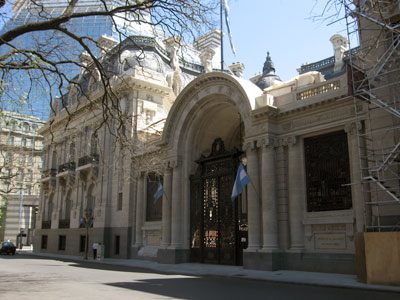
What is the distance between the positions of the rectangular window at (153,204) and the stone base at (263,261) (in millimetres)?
10142

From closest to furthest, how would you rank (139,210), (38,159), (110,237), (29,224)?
(139,210), (110,237), (38,159), (29,224)

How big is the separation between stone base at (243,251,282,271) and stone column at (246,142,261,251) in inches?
15.8

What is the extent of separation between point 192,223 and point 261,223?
6199mm

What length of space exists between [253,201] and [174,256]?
6.87 metres

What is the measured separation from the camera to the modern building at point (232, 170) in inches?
678

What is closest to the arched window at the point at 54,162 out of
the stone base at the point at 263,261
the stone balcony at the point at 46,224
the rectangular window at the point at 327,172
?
the stone balcony at the point at 46,224

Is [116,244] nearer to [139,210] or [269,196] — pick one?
[139,210]

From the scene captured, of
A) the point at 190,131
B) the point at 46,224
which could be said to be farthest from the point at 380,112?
the point at 46,224

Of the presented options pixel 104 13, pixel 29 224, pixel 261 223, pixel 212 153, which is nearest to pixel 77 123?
pixel 212 153

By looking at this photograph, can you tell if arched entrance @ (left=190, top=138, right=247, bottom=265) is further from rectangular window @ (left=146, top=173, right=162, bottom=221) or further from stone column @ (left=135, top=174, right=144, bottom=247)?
stone column @ (left=135, top=174, right=144, bottom=247)

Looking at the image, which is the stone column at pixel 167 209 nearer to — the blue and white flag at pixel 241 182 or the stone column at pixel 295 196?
the blue and white flag at pixel 241 182

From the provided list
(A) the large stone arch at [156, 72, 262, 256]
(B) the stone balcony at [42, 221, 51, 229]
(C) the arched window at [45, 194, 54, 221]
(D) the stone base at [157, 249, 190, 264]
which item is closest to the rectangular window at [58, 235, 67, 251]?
(B) the stone balcony at [42, 221, 51, 229]

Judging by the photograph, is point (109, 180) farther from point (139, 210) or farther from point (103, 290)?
point (103, 290)

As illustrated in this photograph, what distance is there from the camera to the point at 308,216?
1877 cm
